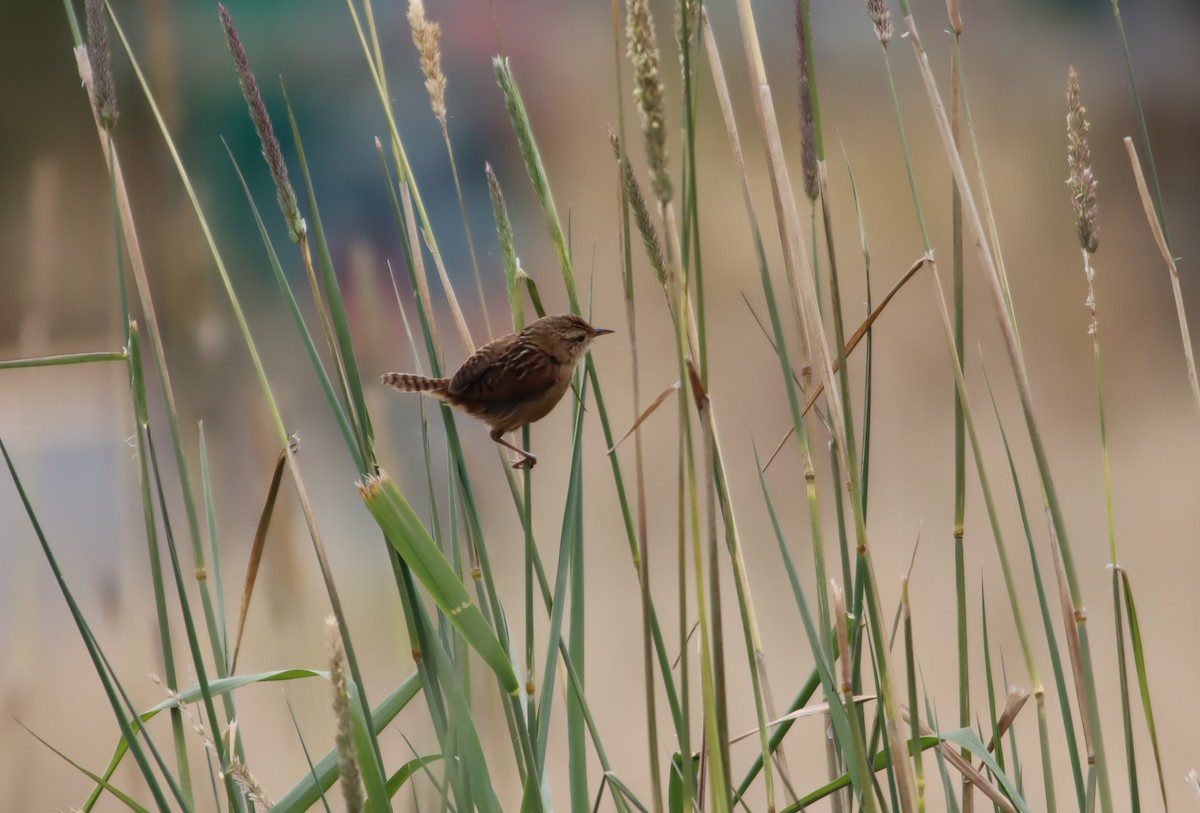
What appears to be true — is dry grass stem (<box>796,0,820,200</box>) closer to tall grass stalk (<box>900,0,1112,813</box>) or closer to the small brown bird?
tall grass stalk (<box>900,0,1112,813</box>)

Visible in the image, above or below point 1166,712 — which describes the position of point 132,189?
above

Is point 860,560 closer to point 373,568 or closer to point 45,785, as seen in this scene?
point 373,568

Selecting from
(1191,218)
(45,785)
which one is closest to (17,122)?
(45,785)

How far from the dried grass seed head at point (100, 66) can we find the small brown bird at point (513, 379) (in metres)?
0.37

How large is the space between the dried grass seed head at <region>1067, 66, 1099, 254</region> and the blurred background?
1211 millimetres

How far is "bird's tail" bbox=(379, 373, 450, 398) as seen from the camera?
2.74ft

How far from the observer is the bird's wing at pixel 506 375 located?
0.93 m

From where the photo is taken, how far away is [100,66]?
0.60 meters

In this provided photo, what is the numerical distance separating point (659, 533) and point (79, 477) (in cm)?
130

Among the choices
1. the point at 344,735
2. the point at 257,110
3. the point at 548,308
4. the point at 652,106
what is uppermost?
the point at 548,308

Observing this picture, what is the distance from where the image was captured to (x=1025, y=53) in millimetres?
2328

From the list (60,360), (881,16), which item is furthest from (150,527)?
(881,16)

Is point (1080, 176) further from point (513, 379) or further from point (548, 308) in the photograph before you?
point (548, 308)

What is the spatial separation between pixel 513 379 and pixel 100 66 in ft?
1.54
